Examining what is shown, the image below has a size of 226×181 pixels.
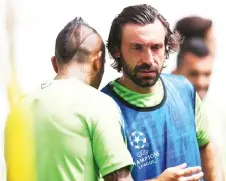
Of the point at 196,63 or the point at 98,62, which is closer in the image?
the point at 98,62

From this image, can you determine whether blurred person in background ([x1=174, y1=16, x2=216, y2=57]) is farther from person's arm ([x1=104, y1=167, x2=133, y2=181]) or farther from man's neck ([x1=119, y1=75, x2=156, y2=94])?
person's arm ([x1=104, y1=167, x2=133, y2=181])

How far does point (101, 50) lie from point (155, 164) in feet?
1.04

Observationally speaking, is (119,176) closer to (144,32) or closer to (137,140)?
(137,140)

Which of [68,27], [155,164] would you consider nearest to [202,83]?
[155,164]

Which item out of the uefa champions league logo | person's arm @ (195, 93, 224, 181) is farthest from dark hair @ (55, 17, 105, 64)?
person's arm @ (195, 93, 224, 181)

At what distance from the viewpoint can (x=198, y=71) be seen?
2189 millimetres

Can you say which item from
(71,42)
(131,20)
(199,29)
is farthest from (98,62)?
(199,29)

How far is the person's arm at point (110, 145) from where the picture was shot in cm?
130

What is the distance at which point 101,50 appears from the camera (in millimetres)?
1466

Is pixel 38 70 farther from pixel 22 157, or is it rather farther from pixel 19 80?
pixel 22 157

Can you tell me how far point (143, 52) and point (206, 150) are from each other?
341mm

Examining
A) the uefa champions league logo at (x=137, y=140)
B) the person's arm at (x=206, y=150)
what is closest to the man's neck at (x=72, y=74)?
the uefa champions league logo at (x=137, y=140)

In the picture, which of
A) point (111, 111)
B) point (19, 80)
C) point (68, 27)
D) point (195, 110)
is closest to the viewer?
point (111, 111)

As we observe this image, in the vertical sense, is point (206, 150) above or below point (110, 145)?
below
